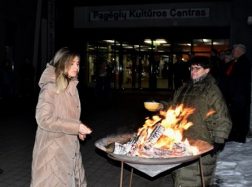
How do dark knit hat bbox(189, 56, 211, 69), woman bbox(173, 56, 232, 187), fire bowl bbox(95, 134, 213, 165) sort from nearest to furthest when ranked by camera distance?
fire bowl bbox(95, 134, 213, 165) < woman bbox(173, 56, 232, 187) < dark knit hat bbox(189, 56, 211, 69)

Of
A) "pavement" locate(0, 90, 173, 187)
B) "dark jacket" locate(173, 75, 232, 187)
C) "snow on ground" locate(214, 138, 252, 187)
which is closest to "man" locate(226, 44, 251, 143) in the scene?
"snow on ground" locate(214, 138, 252, 187)

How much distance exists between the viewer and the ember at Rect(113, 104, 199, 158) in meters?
4.34

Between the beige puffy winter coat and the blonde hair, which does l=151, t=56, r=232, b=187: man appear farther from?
the blonde hair

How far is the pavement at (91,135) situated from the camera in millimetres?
7176

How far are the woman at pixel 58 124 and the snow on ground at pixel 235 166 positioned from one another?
2.99 metres

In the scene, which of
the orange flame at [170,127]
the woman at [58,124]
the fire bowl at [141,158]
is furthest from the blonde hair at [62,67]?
the orange flame at [170,127]

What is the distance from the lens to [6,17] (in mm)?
19812

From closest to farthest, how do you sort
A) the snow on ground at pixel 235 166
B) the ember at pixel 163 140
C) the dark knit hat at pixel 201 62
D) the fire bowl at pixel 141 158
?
1. the fire bowl at pixel 141 158
2. the ember at pixel 163 140
3. the dark knit hat at pixel 201 62
4. the snow on ground at pixel 235 166

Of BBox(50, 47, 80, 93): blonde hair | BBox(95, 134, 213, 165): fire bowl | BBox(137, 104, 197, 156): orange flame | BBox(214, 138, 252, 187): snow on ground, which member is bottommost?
BBox(214, 138, 252, 187): snow on ground

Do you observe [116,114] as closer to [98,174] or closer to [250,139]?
Answer: [250,139]

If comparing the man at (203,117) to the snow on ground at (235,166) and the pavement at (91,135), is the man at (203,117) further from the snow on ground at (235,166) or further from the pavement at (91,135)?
the snow on ground at (235,166)

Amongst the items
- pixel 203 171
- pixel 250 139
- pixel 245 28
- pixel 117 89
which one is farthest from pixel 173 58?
pixel 203 171

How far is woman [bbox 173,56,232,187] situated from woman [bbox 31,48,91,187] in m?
1.29

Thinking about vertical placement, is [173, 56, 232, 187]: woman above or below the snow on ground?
above
